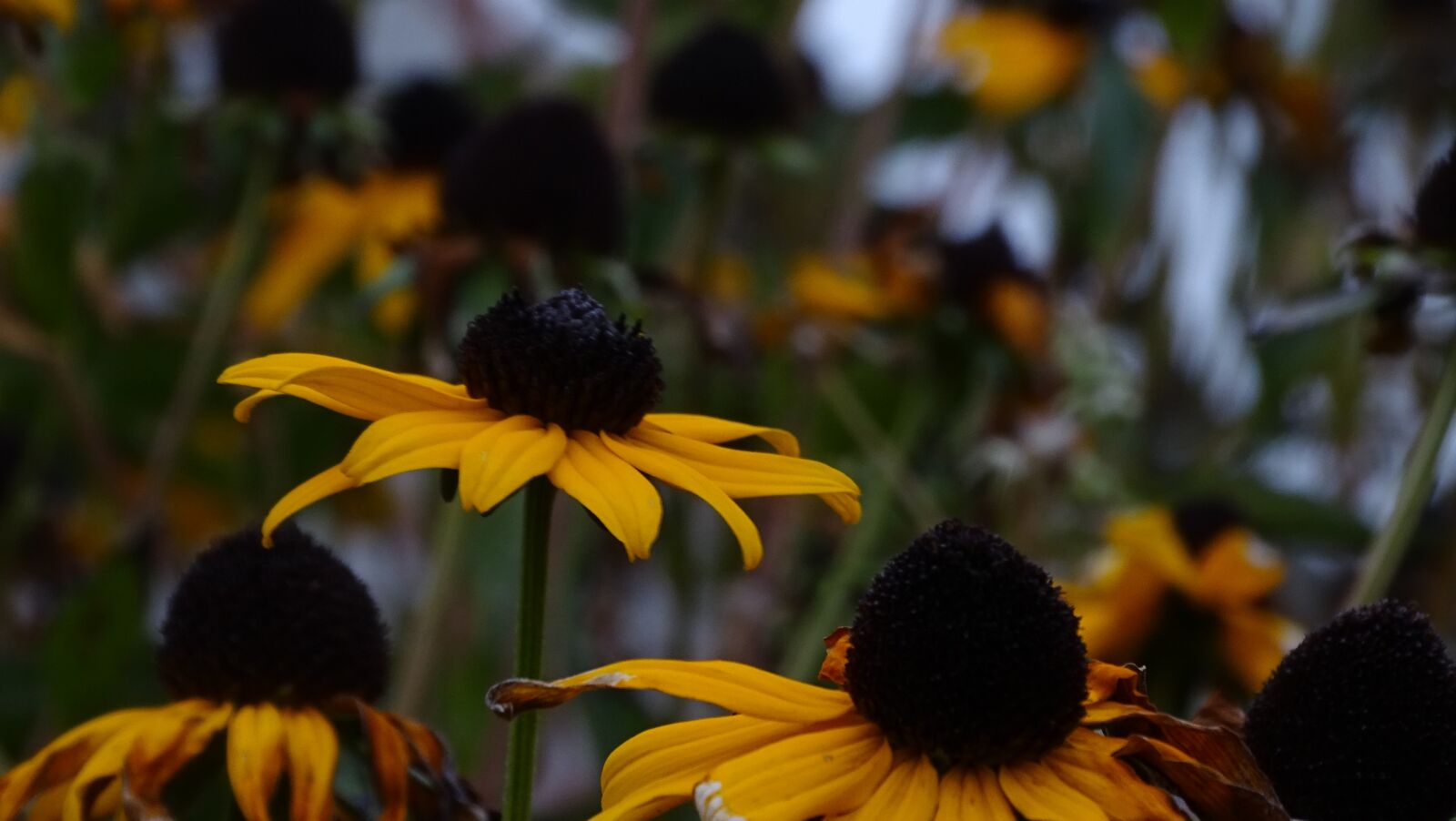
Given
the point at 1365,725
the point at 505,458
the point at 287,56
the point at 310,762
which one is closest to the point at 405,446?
the point at 505,458

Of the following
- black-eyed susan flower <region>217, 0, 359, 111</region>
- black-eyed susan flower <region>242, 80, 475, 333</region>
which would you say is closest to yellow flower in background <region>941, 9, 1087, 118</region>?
black-eyed susan flower <region>242, 80, 475, 333</region>

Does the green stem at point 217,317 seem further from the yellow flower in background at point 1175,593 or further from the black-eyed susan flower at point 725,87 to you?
the yellow flower in background at point 1175,593

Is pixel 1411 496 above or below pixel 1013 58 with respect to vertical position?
below

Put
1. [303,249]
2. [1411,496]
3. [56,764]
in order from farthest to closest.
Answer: [303,249] < [1411,496] < [56,764]

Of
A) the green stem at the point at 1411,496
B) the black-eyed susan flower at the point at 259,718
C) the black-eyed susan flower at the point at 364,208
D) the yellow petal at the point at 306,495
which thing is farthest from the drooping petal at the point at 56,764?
the black-eyed susan flower at the point at 364,208

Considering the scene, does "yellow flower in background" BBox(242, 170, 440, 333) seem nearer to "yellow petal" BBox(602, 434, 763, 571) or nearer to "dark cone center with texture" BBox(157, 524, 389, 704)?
"dark cone center with texture" BBox(157, 524, 389, 704)

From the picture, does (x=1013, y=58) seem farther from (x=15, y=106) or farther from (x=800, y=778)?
(x=800, y=778)
